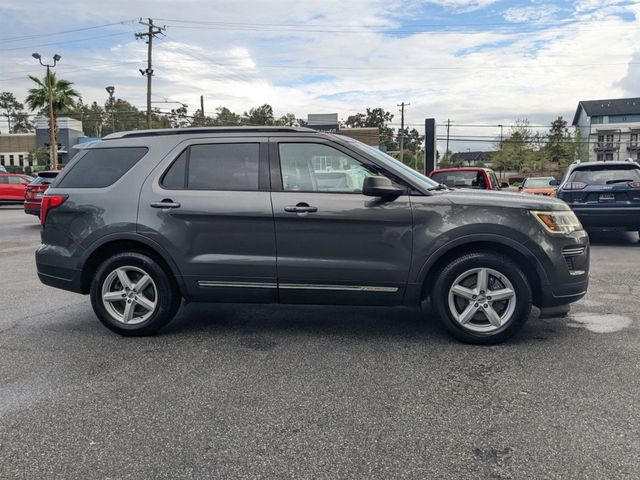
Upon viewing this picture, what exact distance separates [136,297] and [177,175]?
118 cm

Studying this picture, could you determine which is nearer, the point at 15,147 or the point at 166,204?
the point at 166,204

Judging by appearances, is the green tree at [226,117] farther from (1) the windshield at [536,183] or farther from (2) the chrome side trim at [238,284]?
(2) the chrome side trim at [238,284]

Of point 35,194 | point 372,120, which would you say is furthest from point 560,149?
point 35,194

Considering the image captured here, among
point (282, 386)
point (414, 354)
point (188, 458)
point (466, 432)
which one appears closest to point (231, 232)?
point (282, 386)

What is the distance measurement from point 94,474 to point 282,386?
1.39m

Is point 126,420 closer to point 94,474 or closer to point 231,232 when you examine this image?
point 94,474

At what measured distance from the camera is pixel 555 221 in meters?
4.43

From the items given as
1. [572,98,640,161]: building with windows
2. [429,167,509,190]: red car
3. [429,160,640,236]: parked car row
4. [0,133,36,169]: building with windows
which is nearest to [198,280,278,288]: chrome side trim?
[429,160,640,236]: parked car row

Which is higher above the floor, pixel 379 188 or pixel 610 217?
pixel 379 188

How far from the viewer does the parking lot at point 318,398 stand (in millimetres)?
2730

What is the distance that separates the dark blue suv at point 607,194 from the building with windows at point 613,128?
80.2m

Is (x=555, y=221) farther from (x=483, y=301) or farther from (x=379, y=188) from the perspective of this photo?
(x=379, y=188)

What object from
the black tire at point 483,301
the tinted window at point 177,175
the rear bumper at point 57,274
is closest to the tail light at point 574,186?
the black tire at point 483,301

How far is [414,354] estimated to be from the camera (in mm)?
4320
